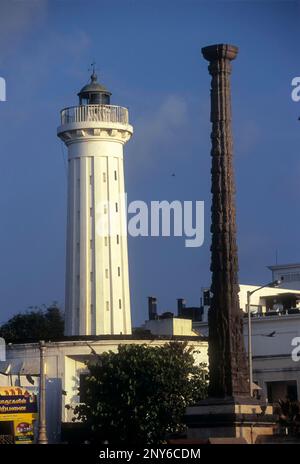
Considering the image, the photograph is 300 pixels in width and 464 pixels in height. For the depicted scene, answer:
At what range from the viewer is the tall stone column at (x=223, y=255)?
49.0m

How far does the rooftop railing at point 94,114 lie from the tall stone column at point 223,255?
129 feet

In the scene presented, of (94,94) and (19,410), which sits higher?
(94,94)

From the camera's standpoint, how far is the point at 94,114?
3531 inches

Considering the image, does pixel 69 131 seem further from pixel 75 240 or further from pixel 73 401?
pixel 73 401

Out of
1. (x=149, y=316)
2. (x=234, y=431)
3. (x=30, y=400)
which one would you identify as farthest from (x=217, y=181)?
(x=149, y=316)

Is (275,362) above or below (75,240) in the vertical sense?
below

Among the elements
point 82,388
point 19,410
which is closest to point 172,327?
point 82,388

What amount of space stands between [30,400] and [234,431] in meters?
23.2

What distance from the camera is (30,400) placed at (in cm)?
6806

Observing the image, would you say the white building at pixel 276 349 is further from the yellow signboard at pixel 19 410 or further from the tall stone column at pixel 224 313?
the tall stone column at pixel 224 313

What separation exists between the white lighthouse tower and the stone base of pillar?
39156 millimetres

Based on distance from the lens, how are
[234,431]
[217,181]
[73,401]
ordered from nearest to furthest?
[234,431] → [217,181] → [73,401]

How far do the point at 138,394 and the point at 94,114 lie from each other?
2815cm

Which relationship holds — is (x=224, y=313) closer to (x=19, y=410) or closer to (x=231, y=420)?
(x=231, y=420)
